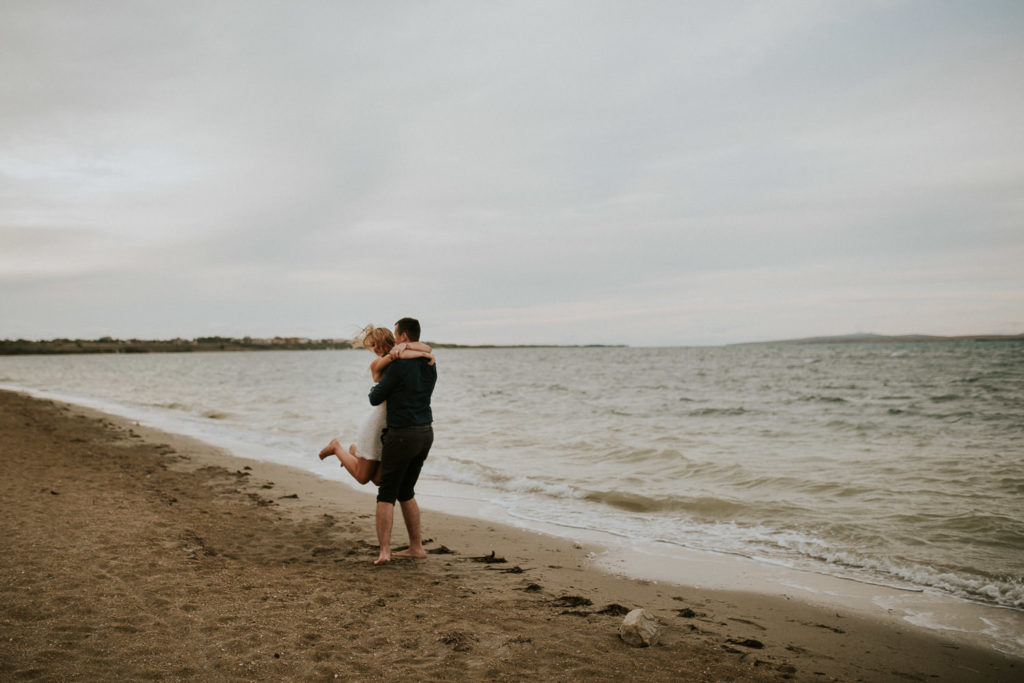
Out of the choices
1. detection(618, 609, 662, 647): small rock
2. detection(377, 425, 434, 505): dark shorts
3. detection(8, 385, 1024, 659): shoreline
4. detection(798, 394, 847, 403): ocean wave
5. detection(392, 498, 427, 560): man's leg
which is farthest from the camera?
detection(798, 394, 847, 403): ocean wave

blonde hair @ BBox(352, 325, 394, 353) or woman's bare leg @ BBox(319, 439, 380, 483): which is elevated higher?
blonde hair @ BBox(352, 325, 394, 353)

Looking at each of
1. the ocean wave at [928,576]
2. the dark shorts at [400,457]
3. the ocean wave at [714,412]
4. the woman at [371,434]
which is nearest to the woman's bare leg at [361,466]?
the woman at [371,434]

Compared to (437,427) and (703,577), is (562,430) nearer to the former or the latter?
(437,427)

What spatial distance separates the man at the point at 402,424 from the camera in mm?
5383

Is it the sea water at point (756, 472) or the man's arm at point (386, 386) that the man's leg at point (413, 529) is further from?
the sea water at point (756, 472)

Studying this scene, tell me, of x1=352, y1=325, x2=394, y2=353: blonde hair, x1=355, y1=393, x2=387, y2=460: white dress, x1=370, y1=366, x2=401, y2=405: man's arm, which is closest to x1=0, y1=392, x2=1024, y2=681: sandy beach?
x1=355, y1=393, x2=387, y2=460: white dress

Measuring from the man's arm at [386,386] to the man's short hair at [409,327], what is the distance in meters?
0.35

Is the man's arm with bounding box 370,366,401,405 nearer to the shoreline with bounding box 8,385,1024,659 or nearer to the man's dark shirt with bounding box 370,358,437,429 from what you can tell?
the man's dark shirt with bounding box 370,358,437,429

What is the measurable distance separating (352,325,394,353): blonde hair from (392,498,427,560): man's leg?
1485 millimetres

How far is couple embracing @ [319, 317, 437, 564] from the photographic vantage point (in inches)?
212

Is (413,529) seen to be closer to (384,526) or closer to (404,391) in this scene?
(384,526)

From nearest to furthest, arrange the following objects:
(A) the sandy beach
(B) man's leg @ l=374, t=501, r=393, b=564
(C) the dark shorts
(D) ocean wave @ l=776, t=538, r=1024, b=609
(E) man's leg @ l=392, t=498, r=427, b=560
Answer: (A) the sandy beach
(D) ocean wave @ l=776, t=538, r=1024, b=609
(C) the dark shorts
(B) man's leg @ l=374, t=501, r=393, b=564
(E) man's leg @ l=392, t=498, r=427, b=560

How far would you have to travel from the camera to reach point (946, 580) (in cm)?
548

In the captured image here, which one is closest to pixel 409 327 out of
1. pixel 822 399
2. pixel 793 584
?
pixel 793 584
